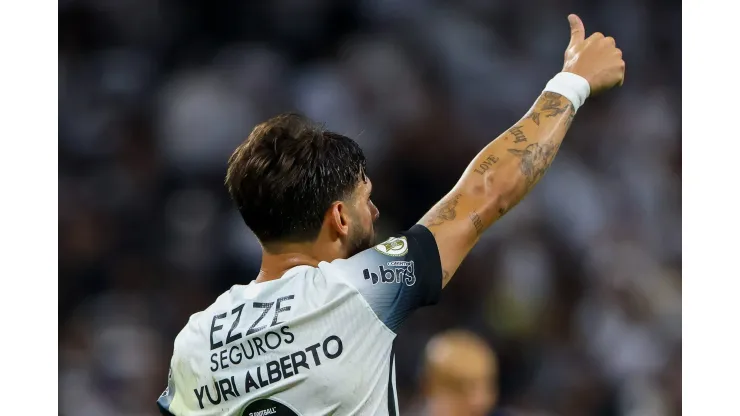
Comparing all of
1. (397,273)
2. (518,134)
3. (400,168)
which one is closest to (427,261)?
(397,273)

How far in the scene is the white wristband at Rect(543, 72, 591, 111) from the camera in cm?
225

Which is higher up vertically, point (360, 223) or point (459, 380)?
point (360, 223)

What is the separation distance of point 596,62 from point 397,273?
871 millimetres

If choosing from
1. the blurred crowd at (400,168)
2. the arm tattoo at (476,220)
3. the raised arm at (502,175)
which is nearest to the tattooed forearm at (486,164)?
the raised arm at (502,175)

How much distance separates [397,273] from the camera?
1.99 meters

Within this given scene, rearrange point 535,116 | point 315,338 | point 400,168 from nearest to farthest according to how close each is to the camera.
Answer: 1. point 315,338
2. point 535,116
3. point 400,168

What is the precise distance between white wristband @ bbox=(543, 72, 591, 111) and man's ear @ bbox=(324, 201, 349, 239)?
653 mm

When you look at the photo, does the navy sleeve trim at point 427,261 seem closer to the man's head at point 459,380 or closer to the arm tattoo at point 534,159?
the arm tattoo at point 534,159

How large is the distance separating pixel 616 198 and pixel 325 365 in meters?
5.16

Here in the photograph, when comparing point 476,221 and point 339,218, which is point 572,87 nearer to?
point 476,221

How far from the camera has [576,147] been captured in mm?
6656

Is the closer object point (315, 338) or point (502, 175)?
point (315, 338)

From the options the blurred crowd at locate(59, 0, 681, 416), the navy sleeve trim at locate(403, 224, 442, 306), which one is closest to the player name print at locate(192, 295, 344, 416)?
the navy sleeve trim at locate(403, 224, 442, 306)

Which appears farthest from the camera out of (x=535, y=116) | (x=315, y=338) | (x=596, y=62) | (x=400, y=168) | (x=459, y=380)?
(x=400, y=168)
